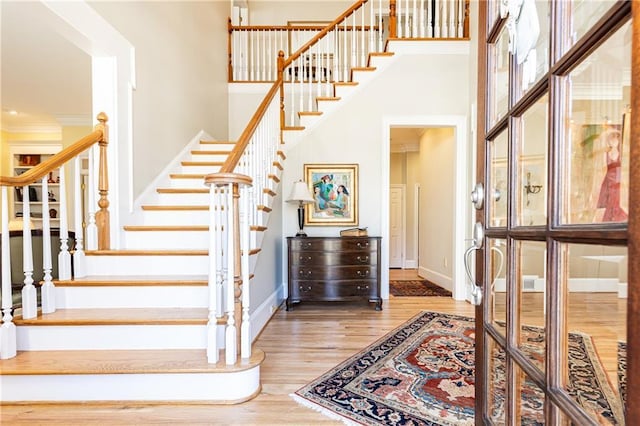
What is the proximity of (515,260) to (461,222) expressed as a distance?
3535 mm

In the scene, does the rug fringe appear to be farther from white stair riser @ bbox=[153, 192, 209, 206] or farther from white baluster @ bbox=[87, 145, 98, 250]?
white stair riser @ bbox=[153, 192, 209, 206]

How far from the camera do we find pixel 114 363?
176cm

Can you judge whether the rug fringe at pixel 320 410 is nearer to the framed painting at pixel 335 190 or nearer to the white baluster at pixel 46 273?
the white baluster at pixel 46 273

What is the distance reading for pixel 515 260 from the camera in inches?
30.1

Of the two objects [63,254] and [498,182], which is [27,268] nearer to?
[63,254]

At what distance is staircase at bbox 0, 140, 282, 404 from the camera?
171 centimetres

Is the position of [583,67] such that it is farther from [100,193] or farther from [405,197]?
[405,197]

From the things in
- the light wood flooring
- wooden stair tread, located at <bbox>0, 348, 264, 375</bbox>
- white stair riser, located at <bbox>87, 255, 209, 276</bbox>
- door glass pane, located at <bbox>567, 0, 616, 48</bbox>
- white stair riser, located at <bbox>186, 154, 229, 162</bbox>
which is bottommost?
the light wood flooring

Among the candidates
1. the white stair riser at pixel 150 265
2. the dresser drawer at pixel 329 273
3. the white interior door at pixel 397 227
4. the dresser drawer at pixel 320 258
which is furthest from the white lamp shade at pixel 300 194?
the white interior door at pixel 397 227

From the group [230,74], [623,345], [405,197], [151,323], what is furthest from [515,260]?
[405,197]

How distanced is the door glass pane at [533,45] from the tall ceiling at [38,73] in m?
2.54

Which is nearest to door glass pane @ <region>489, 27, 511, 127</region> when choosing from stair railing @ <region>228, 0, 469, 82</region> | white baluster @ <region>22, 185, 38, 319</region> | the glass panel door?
the glass panel door

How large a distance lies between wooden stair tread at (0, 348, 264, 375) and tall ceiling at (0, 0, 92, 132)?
6.57 ft

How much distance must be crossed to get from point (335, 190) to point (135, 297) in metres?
2.53
